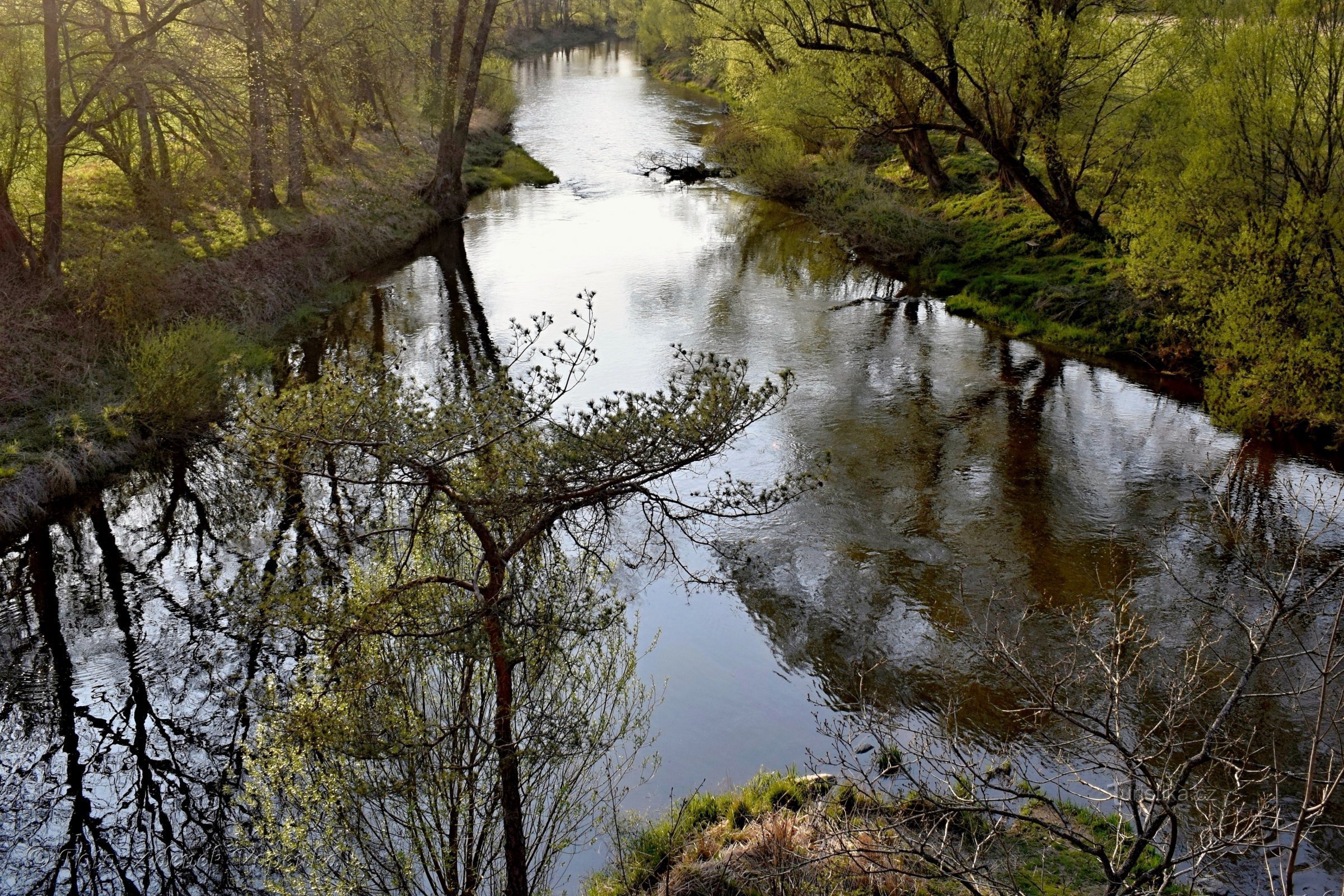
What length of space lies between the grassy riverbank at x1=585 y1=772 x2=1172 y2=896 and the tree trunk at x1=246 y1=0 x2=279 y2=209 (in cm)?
1391

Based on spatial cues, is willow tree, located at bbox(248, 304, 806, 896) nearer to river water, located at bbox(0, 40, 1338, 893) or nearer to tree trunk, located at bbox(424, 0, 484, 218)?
river water, located at bbox(0, 40, 1338, 893)

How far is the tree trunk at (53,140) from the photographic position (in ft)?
50.3

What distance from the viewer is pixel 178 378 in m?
15.3

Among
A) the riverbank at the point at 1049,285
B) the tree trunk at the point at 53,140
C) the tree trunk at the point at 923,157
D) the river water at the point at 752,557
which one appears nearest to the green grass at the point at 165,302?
the tree trunk at the point at 53,140

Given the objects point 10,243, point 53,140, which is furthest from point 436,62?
point 10,243

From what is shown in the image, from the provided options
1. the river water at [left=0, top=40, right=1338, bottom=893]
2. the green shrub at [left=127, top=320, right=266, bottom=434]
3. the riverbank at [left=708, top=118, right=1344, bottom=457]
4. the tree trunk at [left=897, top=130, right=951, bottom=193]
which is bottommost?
the river water at [left=0, top=40, right=1338, bottom=893]

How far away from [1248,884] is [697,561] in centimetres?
714

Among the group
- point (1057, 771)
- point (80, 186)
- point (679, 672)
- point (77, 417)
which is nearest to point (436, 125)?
point (80, 186)

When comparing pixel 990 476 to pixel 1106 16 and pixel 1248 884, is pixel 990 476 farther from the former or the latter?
pixel 1106 16

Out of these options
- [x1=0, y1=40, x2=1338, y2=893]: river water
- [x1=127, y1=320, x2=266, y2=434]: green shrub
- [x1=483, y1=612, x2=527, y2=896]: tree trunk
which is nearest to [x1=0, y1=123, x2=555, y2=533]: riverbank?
[x1=127, y1=320, x2=266, y2=434]: green shrub

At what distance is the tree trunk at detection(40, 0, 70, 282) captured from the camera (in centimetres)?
1534

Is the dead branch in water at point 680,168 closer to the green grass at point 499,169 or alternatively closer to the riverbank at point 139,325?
the green grass at point 499,169

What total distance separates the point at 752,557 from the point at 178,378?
9449mm

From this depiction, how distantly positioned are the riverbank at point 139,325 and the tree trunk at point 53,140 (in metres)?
0.47
